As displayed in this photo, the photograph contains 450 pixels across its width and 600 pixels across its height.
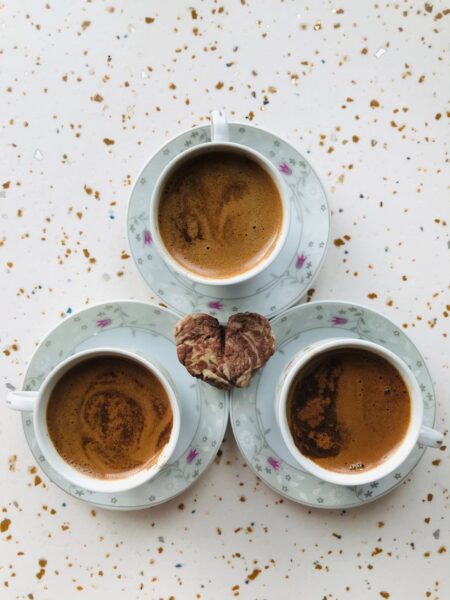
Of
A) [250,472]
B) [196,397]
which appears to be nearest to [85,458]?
[196,397]

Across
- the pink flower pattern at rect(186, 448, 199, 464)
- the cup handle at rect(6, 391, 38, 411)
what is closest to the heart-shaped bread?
the pink flower pattern at rect(186, 448, 199, 464)

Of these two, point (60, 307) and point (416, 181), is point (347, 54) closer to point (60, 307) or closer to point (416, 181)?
point (416, 181)

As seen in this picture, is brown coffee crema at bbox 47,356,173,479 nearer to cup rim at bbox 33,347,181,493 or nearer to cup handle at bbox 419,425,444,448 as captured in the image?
cup rim at bbox 33,347,181,493

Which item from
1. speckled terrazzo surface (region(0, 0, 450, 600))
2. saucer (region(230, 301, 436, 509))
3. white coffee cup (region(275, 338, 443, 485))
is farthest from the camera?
speckled terrazzo surface (region(0, 0, 450, 600))

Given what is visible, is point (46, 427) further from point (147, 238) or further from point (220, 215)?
point (220, 215)

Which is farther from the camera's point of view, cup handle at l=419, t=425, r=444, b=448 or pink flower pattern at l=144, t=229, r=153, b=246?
pink flower pattern at l=144, t=229, r=153, b=246

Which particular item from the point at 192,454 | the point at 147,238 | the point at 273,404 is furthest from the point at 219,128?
the point at 192,454
